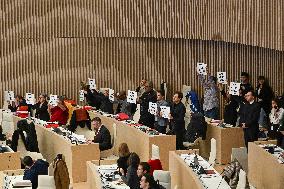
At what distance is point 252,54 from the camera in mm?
18047

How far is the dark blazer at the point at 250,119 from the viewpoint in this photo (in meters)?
13.9

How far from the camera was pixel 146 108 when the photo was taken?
16844mm

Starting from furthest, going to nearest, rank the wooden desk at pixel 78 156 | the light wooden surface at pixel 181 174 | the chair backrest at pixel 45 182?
the wooden desk at pixel 78 156 → the chair backrest at pixel 45 182 → the light wooden surface at pixel 181 174

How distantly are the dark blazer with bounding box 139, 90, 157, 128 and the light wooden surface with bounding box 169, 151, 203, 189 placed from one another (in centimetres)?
371

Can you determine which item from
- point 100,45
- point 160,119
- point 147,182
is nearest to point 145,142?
point 160,119

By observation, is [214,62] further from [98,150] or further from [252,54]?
[98,150]

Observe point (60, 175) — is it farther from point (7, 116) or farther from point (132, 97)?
point (7, 116)

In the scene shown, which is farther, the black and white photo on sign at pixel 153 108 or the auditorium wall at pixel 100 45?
the auditorium wall at pixel 100 45

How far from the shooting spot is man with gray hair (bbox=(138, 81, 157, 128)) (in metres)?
16.8

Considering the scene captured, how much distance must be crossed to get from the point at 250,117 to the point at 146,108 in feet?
11.7

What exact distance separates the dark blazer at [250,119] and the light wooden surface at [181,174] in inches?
70.8

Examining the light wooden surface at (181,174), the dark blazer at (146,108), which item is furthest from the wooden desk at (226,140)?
the light wooden surface at (181,174)

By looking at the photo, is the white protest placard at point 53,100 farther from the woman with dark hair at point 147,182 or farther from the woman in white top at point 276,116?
the woman with dark hair at point 147,182

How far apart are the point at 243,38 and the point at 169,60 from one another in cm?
480
